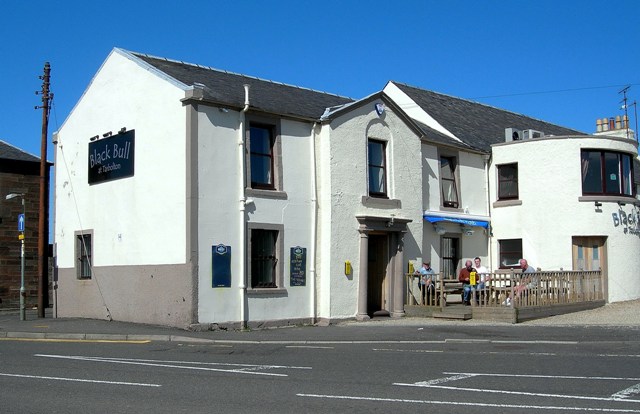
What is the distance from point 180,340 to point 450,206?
11.2 metres

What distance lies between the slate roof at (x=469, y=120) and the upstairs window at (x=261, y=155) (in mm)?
6435

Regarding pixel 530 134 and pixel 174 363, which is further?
pixel 530 134

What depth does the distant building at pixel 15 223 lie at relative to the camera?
3212 centimetres

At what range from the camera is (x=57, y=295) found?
78.2 ft

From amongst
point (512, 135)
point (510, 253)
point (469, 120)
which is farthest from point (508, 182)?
point (469, 120)

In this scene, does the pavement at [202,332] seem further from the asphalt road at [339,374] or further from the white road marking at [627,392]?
the white road marking at [627,392]

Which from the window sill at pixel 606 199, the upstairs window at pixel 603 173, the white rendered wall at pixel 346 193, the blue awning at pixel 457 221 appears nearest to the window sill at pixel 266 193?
the white rendered wall at pixel 346 193

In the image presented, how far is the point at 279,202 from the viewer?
20.0m

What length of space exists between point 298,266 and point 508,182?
9.67 metres

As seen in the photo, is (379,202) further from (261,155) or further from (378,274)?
(261,155)

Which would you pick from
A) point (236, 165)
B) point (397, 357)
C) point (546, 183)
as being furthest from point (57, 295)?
point (546, 183)

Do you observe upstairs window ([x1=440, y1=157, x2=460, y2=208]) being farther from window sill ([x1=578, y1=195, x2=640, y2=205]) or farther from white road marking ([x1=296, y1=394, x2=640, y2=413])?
white road marking ([x1=296, y1=394, x2=640, y2=413])

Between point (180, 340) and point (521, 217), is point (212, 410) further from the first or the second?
point (521, 217)

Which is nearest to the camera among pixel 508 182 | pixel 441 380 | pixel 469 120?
pixel 441 380
